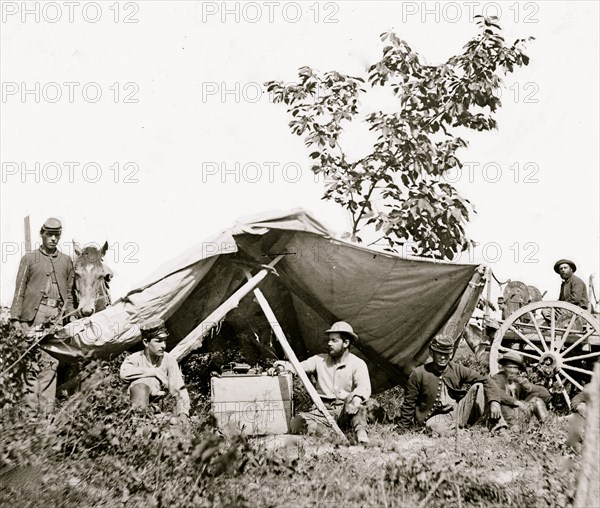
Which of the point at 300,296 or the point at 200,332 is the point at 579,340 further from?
the point at 200,332

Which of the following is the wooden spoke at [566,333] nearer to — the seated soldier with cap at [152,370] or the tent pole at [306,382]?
the tent pole at [306,382]

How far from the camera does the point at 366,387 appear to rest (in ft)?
23.8

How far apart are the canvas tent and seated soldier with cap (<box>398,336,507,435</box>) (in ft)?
2.24

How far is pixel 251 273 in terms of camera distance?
8430mm

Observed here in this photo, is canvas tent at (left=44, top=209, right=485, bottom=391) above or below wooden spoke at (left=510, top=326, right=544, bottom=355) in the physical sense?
above

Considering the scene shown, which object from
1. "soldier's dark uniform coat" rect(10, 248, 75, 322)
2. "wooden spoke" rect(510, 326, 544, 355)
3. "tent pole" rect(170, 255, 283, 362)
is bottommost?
"wooden spoke" rect(510, 326, 544, 355)

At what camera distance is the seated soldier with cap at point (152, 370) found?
264 inches

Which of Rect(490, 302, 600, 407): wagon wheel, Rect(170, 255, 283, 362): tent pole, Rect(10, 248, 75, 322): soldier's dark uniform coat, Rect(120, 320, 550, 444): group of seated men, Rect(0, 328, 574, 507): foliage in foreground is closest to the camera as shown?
Rect(0, 328, 574, 507): foliage in foreground

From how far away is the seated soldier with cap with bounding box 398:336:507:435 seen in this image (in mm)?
7441

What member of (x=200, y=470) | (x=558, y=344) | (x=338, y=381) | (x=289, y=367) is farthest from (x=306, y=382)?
(x=558, y=344)

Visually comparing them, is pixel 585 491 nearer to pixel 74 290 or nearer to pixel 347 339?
pixel 347 339

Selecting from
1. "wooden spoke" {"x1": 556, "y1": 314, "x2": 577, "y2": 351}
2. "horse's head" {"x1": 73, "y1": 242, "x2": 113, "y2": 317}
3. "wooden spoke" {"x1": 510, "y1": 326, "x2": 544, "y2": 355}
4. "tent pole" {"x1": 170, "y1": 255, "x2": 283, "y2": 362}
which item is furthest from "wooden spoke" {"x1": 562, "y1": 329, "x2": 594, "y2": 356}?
"horse's head" {"x1": 73, "y1": 242, "x2": 113, "y2": 317}

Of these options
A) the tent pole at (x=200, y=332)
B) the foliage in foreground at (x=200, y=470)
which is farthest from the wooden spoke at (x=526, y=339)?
the tent pole at (x=200, y=332)

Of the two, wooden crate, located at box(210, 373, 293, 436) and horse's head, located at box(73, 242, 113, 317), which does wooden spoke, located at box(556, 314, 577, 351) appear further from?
horse's head, located at box(73, 242, 113, 317)
